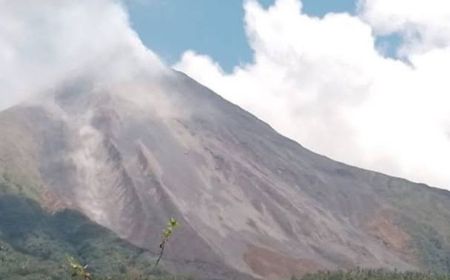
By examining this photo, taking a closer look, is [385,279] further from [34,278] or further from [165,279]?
[34,278]

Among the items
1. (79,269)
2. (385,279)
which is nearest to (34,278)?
(385,279)

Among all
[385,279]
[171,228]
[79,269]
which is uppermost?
[385,279]

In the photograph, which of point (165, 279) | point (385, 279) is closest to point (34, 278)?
point (165, 279)

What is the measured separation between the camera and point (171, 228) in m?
19.2

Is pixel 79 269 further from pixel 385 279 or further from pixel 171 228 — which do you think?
pixel 385 279

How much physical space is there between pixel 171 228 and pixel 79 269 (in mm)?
2262

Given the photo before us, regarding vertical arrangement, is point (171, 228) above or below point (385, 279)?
below

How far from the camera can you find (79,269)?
18.8 m

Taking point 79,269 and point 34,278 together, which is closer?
point 79,269

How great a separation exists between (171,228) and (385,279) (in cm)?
18621

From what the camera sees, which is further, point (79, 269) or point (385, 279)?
point (385, 279)

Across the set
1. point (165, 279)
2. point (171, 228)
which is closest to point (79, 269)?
point (171, 228)

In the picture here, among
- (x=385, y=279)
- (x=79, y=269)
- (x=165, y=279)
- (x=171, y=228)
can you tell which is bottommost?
(x=79, y=269)

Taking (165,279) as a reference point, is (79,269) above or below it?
below
